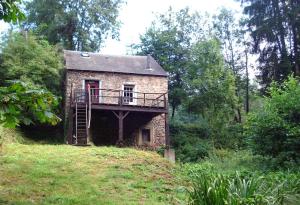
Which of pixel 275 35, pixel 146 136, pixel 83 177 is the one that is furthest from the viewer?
pixel 275 35

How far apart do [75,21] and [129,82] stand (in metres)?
11.0

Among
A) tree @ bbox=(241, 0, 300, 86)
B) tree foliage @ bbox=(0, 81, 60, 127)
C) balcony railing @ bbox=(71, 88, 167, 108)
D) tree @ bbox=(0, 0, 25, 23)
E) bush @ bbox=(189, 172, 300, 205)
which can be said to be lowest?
bush @ bbox=(189, 172, 300, 205)

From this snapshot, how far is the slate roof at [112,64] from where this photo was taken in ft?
78.7

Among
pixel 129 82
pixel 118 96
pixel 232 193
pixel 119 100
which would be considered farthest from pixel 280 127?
pixel 129 82

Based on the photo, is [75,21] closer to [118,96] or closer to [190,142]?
[118,96]

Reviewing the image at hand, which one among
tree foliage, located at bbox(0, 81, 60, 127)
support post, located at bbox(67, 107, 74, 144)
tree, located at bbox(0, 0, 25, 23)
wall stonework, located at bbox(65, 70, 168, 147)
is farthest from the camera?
wall stonework, located at bbox(65, 70, 168, 147)

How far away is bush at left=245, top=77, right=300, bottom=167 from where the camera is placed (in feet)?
46.9

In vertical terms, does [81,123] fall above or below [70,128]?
above

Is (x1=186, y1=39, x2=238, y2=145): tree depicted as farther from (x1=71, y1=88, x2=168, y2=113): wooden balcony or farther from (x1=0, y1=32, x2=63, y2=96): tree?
(x1=0, y1=32, x2=63, y2=96): tree

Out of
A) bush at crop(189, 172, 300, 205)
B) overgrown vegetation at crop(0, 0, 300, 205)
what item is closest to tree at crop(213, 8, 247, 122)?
overgrown vegetation at crop(0, 0, 300, 205)

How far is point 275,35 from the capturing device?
91.6ft

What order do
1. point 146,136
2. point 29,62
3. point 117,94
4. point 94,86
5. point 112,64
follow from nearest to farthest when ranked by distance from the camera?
point 29,62, point 94,86, point 117,94, point 146,136, point 112,64

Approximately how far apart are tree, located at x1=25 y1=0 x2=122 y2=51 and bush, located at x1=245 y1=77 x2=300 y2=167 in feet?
67.4

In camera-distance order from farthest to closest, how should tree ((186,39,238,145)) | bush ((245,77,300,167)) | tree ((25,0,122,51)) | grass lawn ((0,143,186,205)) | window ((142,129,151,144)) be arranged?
tree ((25,0,122,51)), tree ((186,39,238,145)), window ((142,129,151,144)), bush ((245,77,300,167)), grass lawn ((0,143,186,205))
